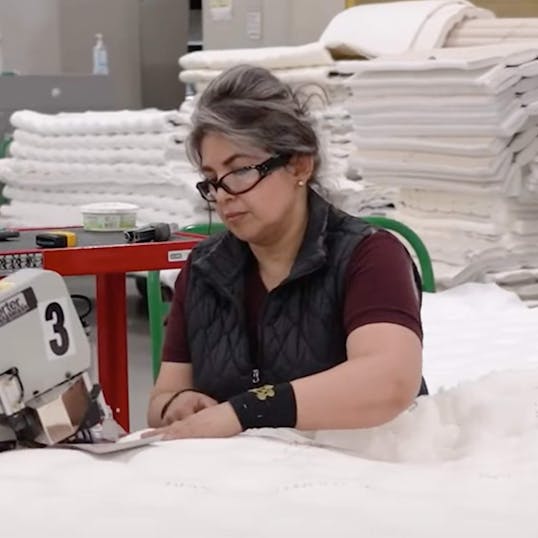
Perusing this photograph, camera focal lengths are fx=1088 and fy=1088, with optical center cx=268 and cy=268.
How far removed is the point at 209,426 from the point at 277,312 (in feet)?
0.79

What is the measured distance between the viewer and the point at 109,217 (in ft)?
7.96

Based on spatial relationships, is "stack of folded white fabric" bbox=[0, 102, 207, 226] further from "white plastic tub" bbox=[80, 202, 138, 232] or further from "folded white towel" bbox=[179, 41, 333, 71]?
"white plastic tub" bbox=[80, 202, 138, 232]

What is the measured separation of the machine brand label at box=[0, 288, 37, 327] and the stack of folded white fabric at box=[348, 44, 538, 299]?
1646 millimetres

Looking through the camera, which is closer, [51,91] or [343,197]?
[343,197]

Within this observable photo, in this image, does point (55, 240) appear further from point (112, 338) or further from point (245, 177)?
point (245, 177)

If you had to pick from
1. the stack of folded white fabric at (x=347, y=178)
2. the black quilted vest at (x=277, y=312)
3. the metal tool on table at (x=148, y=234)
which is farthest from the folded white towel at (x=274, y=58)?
the black quilted vest at (x=277, y=312)

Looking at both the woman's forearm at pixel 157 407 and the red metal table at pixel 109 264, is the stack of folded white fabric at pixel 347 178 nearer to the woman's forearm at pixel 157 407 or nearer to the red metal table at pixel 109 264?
the red metal table at pixel 109 264

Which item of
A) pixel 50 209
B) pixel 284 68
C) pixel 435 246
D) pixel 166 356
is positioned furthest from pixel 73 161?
pixel 166 356

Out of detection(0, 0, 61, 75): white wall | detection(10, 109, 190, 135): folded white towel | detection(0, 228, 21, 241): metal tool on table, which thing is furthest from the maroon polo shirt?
detection(0, 0, 61, 75): white wall

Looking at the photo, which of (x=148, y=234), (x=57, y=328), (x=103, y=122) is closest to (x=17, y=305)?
(x=57, y=328)

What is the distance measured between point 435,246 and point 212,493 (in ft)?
6.36

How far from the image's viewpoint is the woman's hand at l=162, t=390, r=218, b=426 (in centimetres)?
163

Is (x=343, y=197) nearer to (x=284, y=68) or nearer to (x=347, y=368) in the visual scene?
(x=284, y=68)

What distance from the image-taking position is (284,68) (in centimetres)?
350
